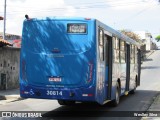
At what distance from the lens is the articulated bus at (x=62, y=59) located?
12.1 metres

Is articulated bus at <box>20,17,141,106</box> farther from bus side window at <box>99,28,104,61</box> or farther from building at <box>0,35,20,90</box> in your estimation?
building at <box>0,35,20,90</box>

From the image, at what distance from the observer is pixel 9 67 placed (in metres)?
26.0

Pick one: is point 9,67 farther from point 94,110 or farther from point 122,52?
point 94,110

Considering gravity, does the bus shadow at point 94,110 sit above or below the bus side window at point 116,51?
below

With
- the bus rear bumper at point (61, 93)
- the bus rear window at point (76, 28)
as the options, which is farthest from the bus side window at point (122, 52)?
the bus rear bumper at point (61, 93)

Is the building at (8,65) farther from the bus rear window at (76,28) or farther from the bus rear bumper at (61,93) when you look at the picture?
the bus rear window at (76,28)

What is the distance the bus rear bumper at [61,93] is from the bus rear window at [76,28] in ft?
5.86

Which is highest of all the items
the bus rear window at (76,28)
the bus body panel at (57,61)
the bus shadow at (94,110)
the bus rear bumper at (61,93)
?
the bus rear window at (76,28)

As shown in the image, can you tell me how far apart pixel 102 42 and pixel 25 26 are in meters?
2.54

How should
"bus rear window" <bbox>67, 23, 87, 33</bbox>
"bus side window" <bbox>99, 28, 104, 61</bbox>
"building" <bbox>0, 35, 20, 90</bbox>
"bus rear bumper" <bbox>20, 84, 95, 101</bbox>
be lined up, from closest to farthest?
"bus rear bumper" <bbox>20, 84, 95, 101</bbox> → "bus rear window" <bbox>67, 23, 87, 33</bbox> → "bus side window" <bbox>99, 28, 104, 61</bbox> → "building" <bbox>0, 35, 20, 90</bbox>

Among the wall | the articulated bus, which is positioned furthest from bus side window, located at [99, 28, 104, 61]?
the wall

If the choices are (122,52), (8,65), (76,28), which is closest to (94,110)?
(122,52)

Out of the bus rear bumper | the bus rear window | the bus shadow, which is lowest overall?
the bus shadow

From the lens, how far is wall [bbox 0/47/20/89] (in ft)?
82.1
